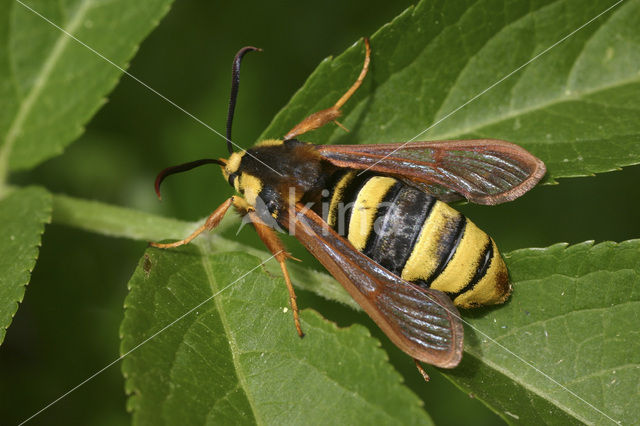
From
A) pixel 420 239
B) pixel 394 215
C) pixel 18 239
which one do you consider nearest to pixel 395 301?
pixel 420 239

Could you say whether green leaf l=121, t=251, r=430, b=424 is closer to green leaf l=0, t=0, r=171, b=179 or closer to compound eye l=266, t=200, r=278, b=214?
compound eye l=266, t=200, r=278, b=214

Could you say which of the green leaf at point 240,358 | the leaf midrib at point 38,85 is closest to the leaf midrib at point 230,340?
the green leaf at point 240,358

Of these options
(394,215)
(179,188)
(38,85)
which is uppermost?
(394,215)

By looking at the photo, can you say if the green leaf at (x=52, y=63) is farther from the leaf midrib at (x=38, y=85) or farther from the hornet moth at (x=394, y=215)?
the hornet moth at (x=394, y=215)

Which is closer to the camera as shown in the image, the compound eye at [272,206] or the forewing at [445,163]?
the compound eye at [272,206]

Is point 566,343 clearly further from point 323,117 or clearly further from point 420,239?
point 323,117

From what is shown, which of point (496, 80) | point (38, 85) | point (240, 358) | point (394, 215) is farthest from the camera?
point (38, 85)
